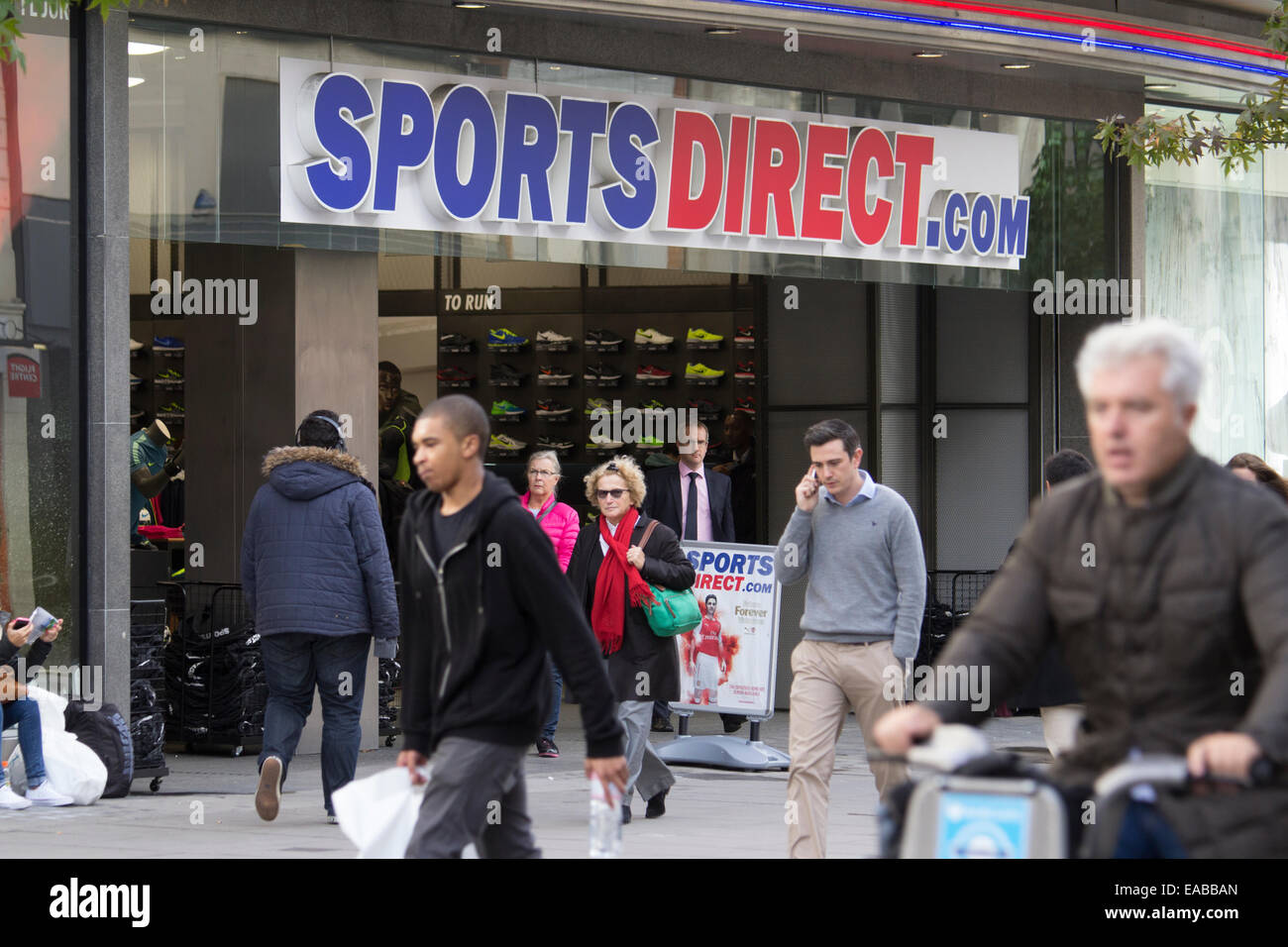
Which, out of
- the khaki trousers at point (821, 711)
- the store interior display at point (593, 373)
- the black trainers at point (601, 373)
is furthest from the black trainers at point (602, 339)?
the khaki trousers at point (821, 711)

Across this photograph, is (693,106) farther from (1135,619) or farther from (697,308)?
(1135,619)

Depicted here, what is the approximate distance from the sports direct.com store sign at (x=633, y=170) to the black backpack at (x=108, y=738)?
10.6 ft

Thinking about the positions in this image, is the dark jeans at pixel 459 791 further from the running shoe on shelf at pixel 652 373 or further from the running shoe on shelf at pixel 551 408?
the running shoe on shelf at pixel 551 408

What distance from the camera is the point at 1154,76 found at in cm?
1544

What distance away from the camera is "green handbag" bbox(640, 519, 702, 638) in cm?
1016

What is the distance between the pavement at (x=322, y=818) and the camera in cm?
903

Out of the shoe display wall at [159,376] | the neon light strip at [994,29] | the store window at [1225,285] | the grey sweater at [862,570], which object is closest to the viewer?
the grey sweater at [862,570]

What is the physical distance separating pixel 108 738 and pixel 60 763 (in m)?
0.38

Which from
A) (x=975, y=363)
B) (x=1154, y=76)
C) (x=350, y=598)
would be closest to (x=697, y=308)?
(x=975, y=363)

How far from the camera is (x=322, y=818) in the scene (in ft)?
33.4

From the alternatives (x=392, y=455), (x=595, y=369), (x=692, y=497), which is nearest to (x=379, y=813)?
(x=692, y=497)

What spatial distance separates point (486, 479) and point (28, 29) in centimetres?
644
